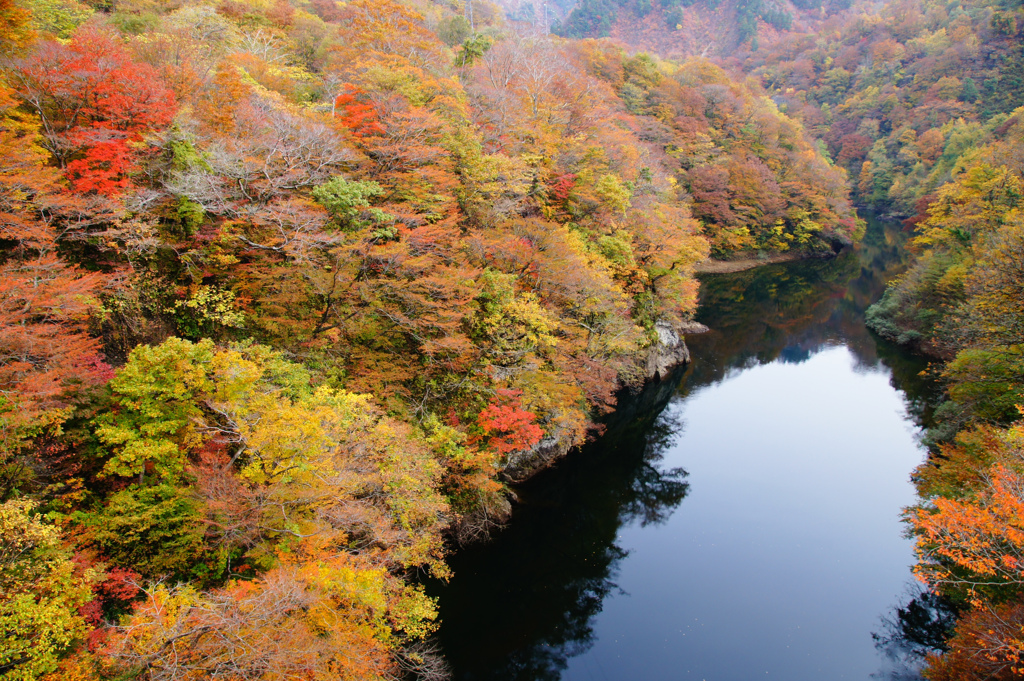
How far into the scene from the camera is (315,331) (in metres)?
14.1

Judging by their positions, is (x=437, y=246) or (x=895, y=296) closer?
(x=437, y=246)

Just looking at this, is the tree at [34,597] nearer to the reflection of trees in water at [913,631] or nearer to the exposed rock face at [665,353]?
the reflection of trees in water at [913,631]

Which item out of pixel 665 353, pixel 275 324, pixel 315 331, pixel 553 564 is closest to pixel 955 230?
pixel 665 353

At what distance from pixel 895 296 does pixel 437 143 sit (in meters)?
31.1

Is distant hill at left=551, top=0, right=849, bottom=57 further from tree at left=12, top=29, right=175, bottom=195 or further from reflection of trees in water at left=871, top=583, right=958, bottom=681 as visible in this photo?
reflection of trees in water at left=871, top=583, right=958, bottom=681

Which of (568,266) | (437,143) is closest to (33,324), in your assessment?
(437,143)

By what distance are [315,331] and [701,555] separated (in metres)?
14.1

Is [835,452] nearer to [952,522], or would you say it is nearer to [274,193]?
[952,522]

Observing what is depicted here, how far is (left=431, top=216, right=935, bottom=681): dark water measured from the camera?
40.2 ft

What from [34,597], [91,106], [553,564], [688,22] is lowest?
[553,564]

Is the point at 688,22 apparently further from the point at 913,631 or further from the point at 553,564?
the point at 553,564

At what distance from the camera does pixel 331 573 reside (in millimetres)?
8086

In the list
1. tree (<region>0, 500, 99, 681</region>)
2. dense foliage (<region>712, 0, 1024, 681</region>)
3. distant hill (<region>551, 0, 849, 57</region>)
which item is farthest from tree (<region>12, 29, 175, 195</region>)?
distant hill (<region>551, 0, 849, 57</region>)

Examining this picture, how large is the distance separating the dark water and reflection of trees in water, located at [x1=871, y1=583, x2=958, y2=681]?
0.09 metres
